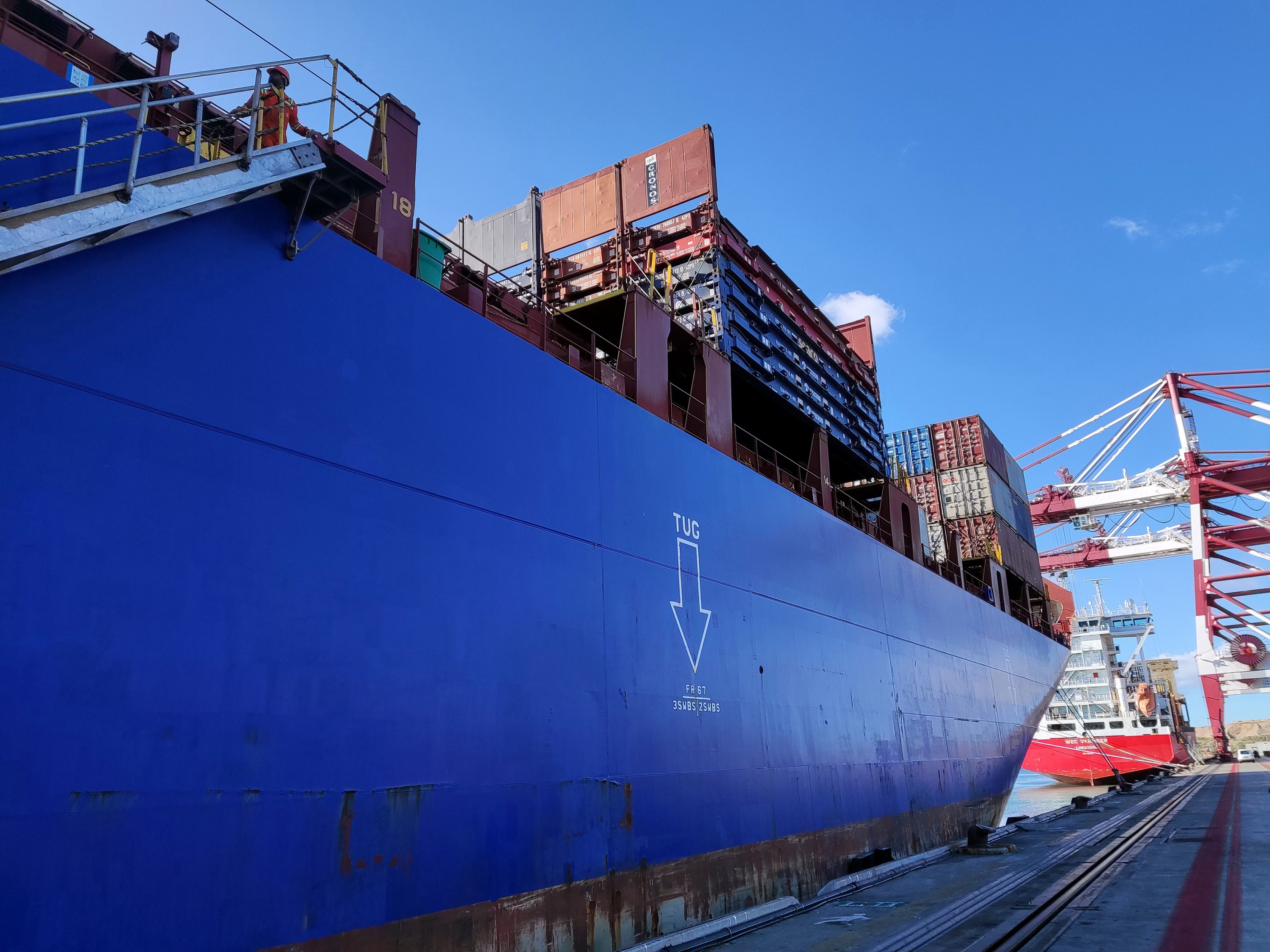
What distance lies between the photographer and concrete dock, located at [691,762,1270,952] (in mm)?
7539

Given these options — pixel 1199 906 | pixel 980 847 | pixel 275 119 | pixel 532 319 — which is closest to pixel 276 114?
pixel 275 119

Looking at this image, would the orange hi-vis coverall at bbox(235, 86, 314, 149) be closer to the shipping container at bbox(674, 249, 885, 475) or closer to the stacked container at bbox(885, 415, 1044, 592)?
the shipping container at bbox(674, 249, 885, 475)

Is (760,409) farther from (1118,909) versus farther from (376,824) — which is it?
(376,824)

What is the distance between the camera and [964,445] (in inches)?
993

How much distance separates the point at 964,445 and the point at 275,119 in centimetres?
2317

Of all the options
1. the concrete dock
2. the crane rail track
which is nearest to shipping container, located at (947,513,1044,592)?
the crane rail track

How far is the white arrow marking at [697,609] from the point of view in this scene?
9562 millimetres

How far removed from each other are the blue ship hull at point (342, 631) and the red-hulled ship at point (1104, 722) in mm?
41287

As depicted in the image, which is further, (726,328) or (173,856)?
(726,328)

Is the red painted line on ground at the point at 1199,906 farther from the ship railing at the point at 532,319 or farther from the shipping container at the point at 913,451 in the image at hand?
the shipping container at the point at 913,451

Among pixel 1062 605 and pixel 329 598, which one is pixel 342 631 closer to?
pixel 329 598

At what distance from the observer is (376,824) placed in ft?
18.7

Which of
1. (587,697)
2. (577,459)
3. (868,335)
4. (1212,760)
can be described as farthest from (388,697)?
(1212,760)

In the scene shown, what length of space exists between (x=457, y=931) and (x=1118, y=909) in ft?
24.5
